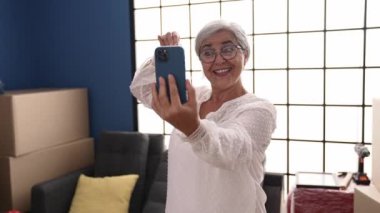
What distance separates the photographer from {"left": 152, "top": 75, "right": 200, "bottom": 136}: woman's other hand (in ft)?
2.45

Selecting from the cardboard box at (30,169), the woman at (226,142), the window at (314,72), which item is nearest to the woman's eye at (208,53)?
the woman at (226,142)

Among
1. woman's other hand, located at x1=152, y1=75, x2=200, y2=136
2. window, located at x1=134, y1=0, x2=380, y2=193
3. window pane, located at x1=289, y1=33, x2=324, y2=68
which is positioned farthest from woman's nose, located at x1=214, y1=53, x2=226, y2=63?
window pane, located at x1=289, y1=33, x2=324, y2=68

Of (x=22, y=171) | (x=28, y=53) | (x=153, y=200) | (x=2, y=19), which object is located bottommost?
(x=153, y=200)

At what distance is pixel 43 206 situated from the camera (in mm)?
2561

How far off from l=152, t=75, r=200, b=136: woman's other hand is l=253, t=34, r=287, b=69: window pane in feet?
7.02

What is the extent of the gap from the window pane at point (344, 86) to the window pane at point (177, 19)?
1.12 metres

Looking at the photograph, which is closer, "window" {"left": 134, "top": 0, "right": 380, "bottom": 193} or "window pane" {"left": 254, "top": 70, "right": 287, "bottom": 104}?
"window" {"left": 134, "top": 0, "right": 380, "bottom": 193}

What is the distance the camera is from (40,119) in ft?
9.43

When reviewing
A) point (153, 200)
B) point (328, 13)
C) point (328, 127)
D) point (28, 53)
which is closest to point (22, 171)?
point (153, 200)

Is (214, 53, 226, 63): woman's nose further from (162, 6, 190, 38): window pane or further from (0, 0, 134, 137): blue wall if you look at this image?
(0, 0, 134, 137): blue wall

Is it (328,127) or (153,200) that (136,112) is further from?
(328,127)

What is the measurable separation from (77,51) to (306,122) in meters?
1.96

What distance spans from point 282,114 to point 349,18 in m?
0.77

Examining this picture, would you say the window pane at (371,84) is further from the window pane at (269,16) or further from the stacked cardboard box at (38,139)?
the stacked cardboard box at (38,139)
